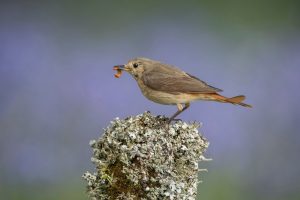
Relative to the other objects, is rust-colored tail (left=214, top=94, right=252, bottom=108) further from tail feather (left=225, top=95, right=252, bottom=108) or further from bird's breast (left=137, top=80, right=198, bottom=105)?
bird's breast (left=137, top=80, right=198, bottom=105)

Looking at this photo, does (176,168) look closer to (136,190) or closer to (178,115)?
(136,190)

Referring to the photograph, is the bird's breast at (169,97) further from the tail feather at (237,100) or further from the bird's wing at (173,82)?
the tail feather at (237,100)

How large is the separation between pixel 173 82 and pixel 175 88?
2.2 inches

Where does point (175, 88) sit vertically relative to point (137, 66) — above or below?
below

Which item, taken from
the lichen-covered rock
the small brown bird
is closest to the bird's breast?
the small brown bird

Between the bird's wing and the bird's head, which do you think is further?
the bird's head

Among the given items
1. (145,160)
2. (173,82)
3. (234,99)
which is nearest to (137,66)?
(173,82)

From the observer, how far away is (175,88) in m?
4.77

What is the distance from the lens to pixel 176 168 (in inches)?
152

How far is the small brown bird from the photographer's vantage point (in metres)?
4.75

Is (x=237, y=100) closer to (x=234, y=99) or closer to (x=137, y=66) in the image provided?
(x=234, y=99)

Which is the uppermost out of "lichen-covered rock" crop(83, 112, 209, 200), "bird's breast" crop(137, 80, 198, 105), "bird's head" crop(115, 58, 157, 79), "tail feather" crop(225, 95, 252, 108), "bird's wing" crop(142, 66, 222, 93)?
"bird's head" crop(115, 58, 157, 79)

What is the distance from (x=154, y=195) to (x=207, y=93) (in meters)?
1.25

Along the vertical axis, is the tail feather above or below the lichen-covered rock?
above
